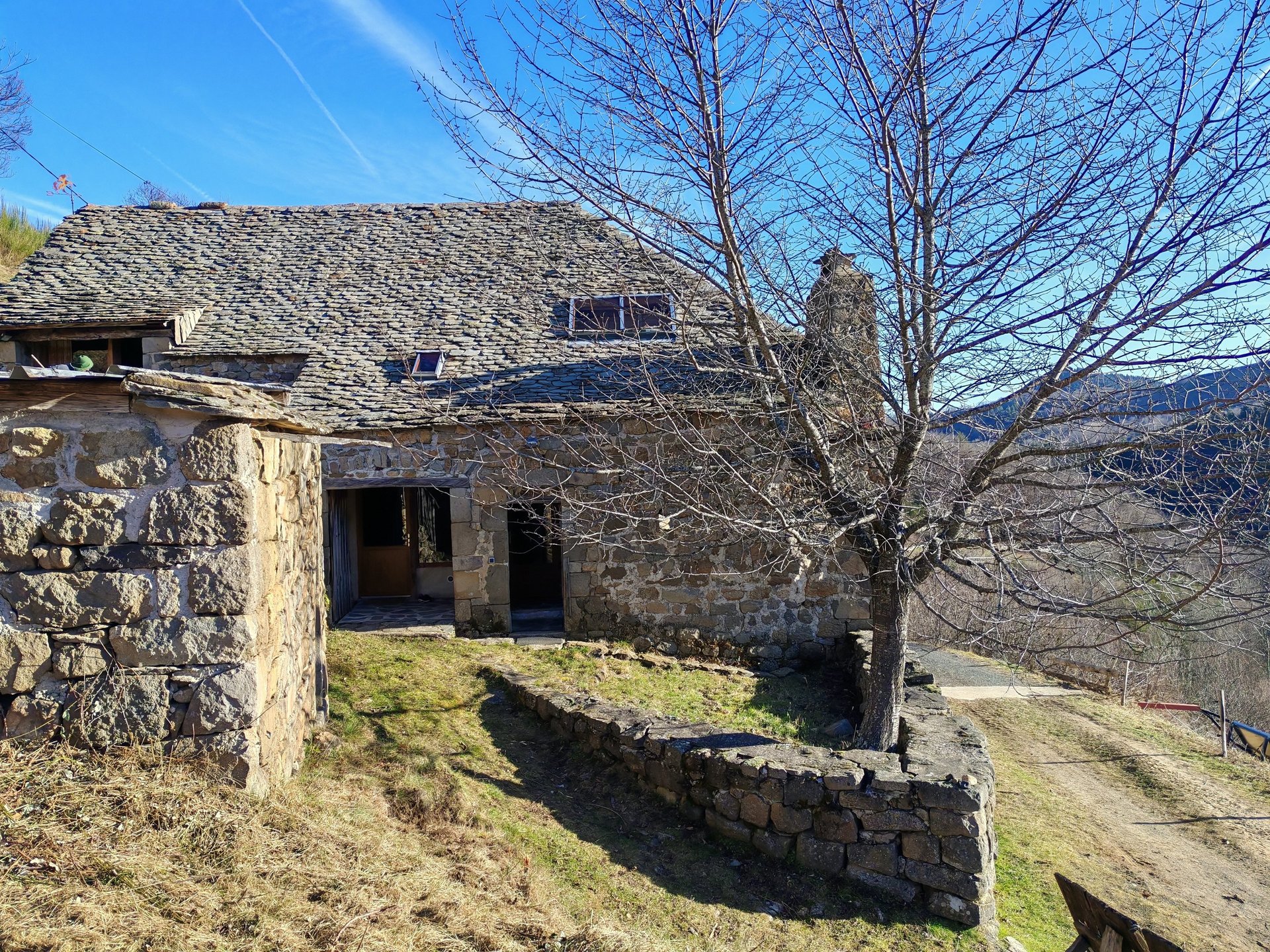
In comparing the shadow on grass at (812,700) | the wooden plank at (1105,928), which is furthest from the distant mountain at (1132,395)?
the shadow on grass at (812,700)

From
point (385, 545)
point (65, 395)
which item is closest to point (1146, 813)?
point (65, 395)

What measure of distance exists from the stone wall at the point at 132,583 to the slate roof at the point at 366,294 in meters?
4.91

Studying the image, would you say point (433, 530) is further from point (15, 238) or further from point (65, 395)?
point (15, 238)

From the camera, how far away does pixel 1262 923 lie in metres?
5.53

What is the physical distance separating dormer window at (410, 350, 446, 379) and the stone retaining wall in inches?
226

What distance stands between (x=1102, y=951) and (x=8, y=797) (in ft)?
16.7

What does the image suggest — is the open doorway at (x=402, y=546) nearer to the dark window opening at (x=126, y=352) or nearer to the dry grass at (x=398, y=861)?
the dark window opening at (x=126, y=352)

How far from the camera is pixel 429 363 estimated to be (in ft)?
33.0

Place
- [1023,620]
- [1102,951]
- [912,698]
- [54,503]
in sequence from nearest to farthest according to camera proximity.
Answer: [54,503]
[1102,951]
[1023,620]
[912,698]

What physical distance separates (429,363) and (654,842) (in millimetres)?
6992

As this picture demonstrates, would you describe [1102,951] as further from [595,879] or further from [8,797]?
[8,797]

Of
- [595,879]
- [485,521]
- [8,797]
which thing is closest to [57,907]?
[8,797]

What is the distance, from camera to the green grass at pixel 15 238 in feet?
59.7

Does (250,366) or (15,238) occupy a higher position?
(15,238)
